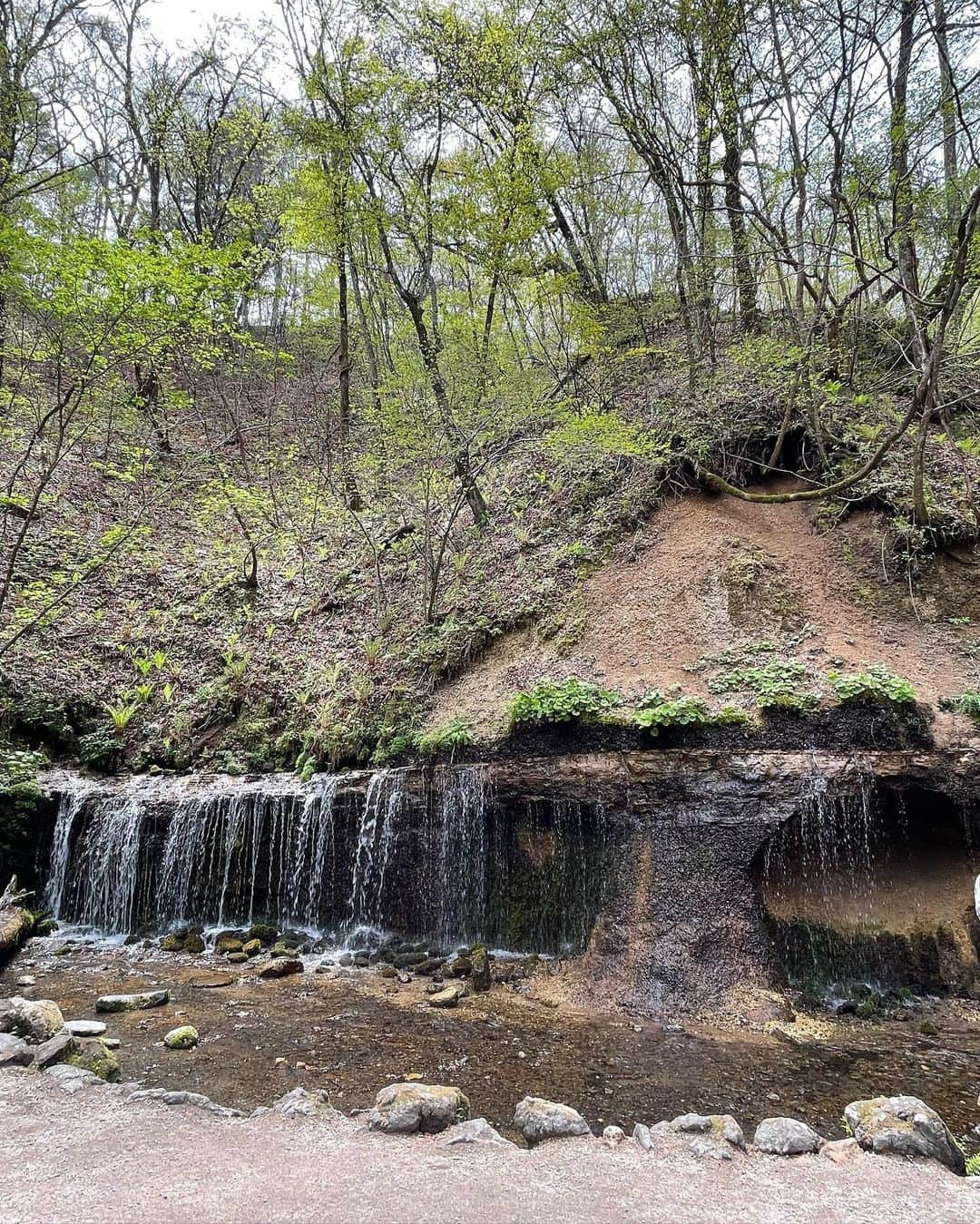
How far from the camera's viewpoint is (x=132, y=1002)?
5695mm

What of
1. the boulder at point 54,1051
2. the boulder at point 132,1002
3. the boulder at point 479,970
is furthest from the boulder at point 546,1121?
the boulder at point 132,1002

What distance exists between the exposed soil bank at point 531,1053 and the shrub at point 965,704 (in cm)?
263

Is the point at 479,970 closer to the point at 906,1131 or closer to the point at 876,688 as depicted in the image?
the point at 906,1131

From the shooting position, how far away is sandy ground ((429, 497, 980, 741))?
24.8 ft

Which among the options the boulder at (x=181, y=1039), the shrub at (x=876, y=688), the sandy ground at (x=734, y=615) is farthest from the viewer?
the sandy ground at (x=734, y=615)

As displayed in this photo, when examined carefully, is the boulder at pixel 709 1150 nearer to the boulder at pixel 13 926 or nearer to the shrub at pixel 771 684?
the shrub at pixel 771 684

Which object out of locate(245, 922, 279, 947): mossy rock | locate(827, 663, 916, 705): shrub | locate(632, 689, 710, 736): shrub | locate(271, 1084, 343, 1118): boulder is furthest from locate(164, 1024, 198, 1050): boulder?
locate(827, 663, 916, 705): shrub

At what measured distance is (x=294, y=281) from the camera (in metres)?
20.1

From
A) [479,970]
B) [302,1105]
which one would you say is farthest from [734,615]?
[302,1105]

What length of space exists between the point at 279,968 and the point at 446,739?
2982mm

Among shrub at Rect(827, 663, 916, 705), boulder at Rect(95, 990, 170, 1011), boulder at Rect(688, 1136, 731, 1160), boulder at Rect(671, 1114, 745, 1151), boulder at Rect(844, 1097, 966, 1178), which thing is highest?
shrub at Rect(827, 663, 916, 705)

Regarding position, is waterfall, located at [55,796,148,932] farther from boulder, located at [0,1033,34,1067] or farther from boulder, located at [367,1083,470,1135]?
boulder, located at [367,1083,470,1135]

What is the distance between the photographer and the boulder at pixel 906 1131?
3.24 metres

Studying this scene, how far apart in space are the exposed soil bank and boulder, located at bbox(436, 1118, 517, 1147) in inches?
21.0
